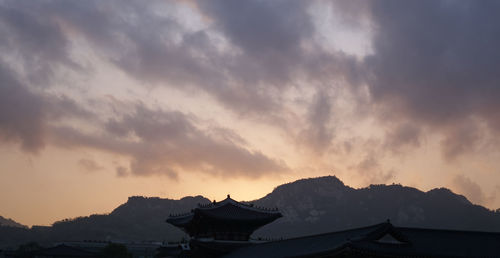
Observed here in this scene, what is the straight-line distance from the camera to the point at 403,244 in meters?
30.3

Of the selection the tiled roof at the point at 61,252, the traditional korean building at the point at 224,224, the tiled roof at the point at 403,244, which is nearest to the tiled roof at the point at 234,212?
the traditional korean building at the point at 224,224

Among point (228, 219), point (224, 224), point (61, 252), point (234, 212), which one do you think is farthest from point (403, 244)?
point (61, 252)

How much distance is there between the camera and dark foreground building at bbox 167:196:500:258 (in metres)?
29.1

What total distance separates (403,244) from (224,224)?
23.2m

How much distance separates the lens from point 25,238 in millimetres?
169125

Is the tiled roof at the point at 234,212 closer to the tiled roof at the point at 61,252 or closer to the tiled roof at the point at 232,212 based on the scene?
the tiled roof at the point at 232,212

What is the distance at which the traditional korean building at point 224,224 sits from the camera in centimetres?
4859

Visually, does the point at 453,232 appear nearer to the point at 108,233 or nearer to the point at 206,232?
the point at 206,232

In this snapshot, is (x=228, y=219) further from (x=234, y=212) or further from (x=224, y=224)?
(x=234, y=212)

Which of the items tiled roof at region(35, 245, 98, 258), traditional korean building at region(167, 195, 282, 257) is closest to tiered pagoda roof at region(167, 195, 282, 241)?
traditional korean building at region(167, 195, 282, 257)

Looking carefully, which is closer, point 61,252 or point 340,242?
point 340,242

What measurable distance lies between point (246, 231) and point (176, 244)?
9.11m

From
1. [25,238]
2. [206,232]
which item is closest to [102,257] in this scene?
[206,232]

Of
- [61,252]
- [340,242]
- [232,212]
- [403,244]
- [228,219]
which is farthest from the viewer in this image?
[61,252]
